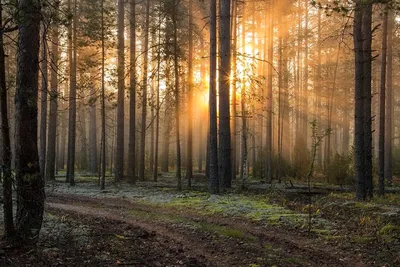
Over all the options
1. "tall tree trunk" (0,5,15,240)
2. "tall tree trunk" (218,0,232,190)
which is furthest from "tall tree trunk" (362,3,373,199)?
"tall tree trunk" (0,5,15,240)

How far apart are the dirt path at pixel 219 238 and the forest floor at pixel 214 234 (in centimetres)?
2

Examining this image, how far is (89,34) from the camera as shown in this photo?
17969mm

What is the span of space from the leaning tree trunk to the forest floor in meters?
0.66

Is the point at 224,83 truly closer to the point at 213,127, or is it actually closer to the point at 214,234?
the point at 213,127

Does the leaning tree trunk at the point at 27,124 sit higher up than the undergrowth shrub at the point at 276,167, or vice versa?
the leaning tree trunk at the point at 27,124

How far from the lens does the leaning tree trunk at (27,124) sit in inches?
277

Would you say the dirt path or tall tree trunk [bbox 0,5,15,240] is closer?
tall tree trunk [bbox 0,5,15,240]

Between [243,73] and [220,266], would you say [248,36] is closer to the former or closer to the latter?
[243,73]

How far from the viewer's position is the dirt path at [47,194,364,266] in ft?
23.2

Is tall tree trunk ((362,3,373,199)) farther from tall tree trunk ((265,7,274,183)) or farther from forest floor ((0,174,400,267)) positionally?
tall tree trunk ((265,7,274,183))

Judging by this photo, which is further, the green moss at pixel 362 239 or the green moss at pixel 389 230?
the green moss at pixel 389 230

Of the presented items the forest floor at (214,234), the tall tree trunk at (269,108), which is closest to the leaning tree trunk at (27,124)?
the forest floor at (214,234)

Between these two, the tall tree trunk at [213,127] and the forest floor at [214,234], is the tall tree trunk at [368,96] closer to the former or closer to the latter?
the forest floor at [214,234]

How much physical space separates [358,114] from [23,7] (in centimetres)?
1156
